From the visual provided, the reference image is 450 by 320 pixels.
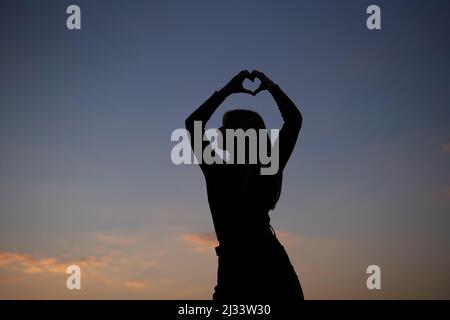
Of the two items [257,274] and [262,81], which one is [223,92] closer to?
[262,81]

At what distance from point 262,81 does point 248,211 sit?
2.98 ft

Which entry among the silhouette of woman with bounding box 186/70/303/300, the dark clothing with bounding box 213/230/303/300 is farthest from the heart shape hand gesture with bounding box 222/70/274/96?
the dark clothing with bounding box 213/230/303/300

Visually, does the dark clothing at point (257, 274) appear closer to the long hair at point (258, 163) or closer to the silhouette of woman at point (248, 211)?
the silhouette of woman at point (248, 211)

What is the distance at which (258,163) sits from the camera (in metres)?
2.97

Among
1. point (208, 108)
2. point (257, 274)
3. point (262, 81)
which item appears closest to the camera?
point (257, 274)

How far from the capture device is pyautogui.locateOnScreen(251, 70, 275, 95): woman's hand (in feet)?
9.96

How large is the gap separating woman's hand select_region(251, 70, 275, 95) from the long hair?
7.0 inches

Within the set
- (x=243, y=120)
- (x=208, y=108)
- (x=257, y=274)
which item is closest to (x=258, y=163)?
(x=243, y=120)

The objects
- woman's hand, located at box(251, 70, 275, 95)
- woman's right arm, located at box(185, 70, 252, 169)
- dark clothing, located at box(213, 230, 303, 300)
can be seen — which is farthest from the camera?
woman's hand, located at box(251, 70, 275, 95)

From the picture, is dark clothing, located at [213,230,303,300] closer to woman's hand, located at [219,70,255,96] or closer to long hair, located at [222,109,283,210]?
long hair, located at [222,109,283,210]

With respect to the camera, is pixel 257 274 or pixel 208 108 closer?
pixel 257 274

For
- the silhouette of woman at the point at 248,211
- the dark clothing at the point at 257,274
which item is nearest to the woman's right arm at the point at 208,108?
the silhouette of woman at the point at 248,211
